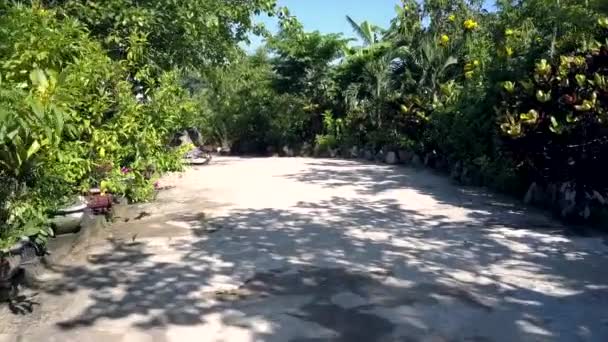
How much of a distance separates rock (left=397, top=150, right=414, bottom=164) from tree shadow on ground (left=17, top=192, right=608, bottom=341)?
6.95m

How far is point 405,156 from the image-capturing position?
13.8 m

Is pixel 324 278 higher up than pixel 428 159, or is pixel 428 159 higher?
pixel 428 159

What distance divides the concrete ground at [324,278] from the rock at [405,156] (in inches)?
219

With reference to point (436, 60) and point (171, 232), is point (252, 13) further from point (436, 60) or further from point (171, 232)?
point (436, 60)

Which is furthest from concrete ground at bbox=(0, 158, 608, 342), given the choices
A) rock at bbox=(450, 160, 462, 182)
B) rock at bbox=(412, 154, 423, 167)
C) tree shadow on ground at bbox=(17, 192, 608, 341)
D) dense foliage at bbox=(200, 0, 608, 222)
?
rock at bbox=(412, 154, 423, 167)

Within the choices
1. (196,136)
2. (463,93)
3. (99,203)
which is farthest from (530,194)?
(196,136)

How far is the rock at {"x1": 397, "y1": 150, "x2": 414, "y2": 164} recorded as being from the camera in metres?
13.6

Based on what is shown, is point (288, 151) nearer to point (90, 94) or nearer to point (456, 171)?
point (456, 171)

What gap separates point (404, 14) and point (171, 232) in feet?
40.0

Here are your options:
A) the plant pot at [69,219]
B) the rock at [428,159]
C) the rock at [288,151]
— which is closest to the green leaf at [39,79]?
the plant pot at [69,219]

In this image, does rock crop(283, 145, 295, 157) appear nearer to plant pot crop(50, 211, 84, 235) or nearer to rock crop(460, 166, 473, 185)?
rock crop(460, 166, 473, 185)

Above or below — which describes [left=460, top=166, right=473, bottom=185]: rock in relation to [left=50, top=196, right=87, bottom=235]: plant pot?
above

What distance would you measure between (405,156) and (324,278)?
937 cm

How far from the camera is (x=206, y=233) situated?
636cm
